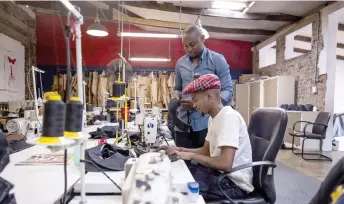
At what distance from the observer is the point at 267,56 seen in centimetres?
840

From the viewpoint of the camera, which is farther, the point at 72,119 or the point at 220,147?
the point at 220,147

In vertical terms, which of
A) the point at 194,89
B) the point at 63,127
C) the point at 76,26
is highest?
the point at 76,26

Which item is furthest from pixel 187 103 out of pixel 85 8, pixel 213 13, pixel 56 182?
pixel 85 8

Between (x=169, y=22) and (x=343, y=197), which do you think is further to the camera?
(x=169, y=22)

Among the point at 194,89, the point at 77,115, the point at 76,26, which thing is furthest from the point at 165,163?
the point at 194,89

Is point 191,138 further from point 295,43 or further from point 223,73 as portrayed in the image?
point 295,43

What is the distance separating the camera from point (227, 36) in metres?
8.35

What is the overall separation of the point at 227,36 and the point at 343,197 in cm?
829

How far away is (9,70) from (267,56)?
25.2ft

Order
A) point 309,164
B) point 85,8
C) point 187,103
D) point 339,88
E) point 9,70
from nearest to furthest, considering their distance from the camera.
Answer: point 187,103 < point 309,164 < point 9,70 < point 85,8 < point 339,88

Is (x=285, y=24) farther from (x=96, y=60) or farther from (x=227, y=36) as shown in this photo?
(x=96, y=60)

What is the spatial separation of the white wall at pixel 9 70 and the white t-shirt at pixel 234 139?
20.4 ft

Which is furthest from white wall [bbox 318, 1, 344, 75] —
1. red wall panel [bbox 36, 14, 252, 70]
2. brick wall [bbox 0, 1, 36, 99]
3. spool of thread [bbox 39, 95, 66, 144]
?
brick wall [bbox 0, 1, 36, 99]

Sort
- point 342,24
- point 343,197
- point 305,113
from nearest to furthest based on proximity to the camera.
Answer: point 343,197 < point 305,113 < point 342,24
